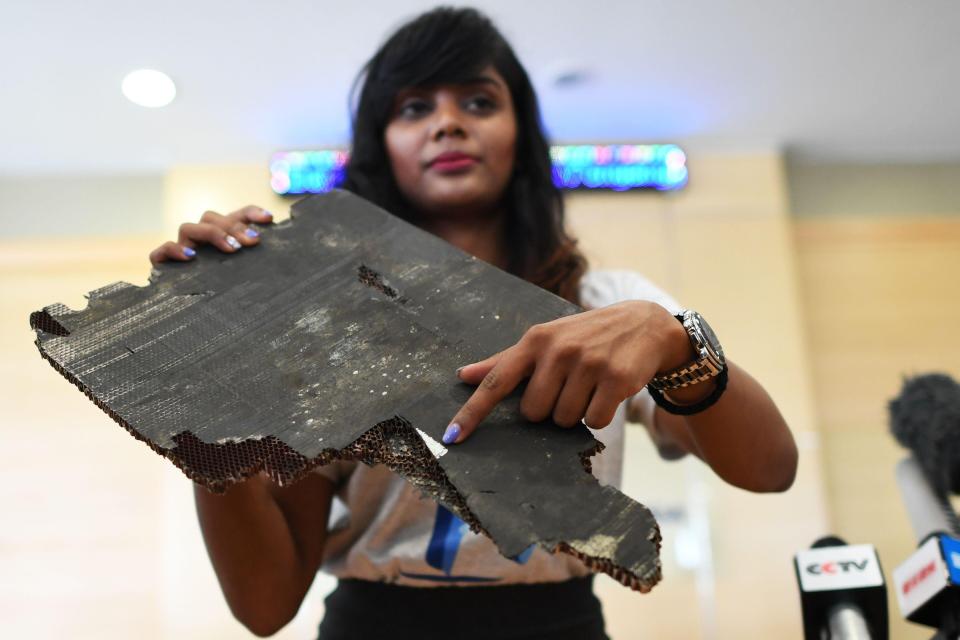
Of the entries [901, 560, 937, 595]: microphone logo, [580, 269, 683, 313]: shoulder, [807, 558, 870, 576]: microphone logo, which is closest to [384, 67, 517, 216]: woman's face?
[580, 269, 683, 313]: shoulder

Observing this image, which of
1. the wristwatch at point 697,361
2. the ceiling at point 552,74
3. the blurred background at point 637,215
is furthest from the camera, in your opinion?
the blurred background at point 637,215

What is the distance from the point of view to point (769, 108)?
11.4 ft

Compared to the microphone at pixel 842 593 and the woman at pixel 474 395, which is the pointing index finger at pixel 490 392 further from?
the microphone at pixel 842 593

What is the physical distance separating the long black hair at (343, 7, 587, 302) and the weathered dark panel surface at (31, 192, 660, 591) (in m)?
0.35

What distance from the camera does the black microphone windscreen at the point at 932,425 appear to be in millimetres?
1631

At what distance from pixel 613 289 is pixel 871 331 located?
2.84m

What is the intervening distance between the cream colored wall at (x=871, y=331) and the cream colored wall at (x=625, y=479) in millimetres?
240

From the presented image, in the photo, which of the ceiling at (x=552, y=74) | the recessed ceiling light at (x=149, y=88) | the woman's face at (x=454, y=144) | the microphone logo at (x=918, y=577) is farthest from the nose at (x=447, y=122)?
the recessed ceiling light at (x=149, y=88)

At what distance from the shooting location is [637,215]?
143 inches

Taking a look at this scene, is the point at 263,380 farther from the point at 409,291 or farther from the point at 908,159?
the point at 908,159

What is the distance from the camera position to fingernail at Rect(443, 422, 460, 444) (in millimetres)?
652

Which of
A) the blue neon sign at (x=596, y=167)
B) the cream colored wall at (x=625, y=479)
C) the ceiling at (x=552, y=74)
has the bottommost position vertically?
the cream colored wall at (x=625, y=479)

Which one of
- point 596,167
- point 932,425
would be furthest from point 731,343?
point 932,425

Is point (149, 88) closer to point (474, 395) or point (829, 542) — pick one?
point (829, 542)
